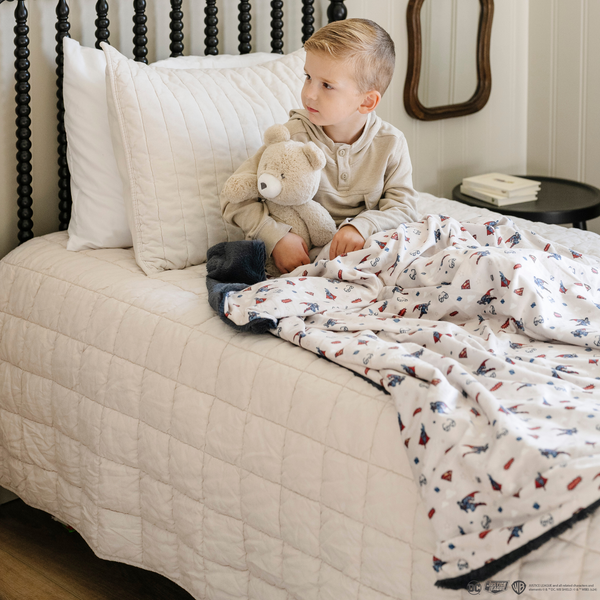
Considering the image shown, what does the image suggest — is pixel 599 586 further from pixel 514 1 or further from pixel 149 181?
pixel 514 1

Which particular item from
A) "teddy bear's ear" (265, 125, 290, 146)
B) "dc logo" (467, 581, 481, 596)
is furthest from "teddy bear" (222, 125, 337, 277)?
"dc logo" (467, 581, 481, 596)

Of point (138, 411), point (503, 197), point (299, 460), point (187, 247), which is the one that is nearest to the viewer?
point (299, 460)

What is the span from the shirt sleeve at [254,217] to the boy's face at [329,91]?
13 cm

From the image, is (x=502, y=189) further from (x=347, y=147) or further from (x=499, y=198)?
(x=347, y=147)

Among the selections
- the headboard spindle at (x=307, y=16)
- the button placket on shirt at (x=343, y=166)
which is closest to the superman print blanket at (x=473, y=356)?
the button placket on shirt at (x=343, y=166)

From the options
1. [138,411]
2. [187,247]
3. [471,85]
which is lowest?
[138,411]

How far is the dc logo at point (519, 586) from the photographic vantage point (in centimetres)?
73

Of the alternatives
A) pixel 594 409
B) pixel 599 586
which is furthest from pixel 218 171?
pixel 599 586

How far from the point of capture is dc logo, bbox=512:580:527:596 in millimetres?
733

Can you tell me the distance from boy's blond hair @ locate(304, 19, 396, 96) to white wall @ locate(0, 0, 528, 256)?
53 cm

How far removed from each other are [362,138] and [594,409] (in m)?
0.80

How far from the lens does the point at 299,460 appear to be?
93 cm

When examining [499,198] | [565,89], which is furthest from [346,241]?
[565,89]

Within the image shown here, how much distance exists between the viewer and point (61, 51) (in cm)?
147
